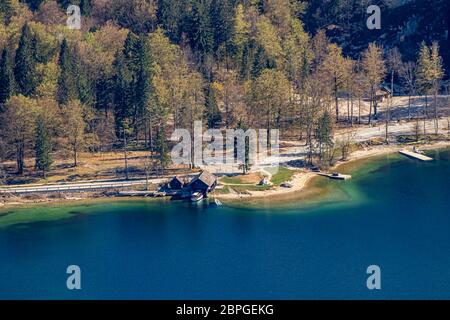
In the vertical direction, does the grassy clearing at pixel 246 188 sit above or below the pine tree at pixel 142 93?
below

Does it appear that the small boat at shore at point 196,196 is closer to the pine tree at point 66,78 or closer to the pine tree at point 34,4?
the pine tree at point 66,78

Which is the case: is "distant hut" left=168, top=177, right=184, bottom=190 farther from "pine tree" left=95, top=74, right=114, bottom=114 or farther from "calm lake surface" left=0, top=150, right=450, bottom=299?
"pine tree" left=95, top=74, right=114, bottom=114

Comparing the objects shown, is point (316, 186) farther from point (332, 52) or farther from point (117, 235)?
point (332, 52)

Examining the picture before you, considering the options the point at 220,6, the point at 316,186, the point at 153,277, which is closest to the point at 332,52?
the point at 220,6

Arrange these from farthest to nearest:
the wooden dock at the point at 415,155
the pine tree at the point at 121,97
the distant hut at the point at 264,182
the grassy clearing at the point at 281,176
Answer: the pine tree at the point at 121,97 → the wooden dock at the point at 415,155 → the grassy clearing at the point at 281,176 → the distant hut at the point at 264,182

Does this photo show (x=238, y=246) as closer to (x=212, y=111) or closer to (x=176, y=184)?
(x=176, y=184)

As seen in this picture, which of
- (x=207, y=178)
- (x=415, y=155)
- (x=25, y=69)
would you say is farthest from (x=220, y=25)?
(x=207, y=178)

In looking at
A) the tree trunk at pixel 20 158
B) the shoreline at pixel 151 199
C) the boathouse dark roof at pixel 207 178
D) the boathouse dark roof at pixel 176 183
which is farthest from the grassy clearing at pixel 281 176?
the tree trunk at pixel 20 158
